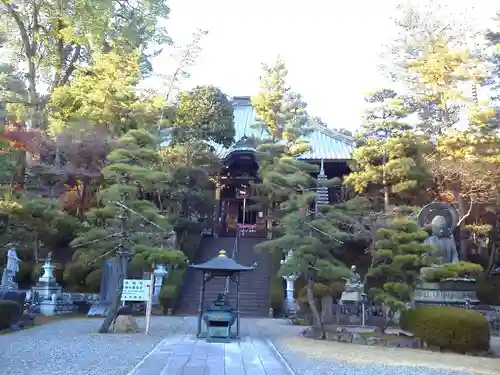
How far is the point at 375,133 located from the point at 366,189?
9.46 feet

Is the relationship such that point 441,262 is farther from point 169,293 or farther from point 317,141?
point 317,141

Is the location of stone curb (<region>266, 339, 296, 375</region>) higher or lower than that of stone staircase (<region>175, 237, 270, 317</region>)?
lower

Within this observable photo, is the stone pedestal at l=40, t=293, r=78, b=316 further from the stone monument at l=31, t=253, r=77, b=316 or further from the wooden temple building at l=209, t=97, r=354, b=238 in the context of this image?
the wooden temple building at l=209, t=97, r=354, b=238

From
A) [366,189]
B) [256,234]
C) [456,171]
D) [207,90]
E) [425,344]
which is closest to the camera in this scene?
[425,344]

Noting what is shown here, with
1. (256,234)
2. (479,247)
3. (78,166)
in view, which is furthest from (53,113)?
(479,247)

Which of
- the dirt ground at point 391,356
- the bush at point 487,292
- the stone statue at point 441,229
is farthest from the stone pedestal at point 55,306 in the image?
the bush at point 487,292

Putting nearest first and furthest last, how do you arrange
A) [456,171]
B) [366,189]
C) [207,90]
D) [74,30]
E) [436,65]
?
[74,30] < [456,171] < [436,65] < [366,189] < [207,90]

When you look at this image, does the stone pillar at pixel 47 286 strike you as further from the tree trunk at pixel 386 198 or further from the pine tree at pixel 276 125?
the tree trunk at pixel 386 198

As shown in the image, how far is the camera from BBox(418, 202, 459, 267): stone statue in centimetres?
1436

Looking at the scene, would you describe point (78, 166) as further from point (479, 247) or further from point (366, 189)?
point (479, 247)

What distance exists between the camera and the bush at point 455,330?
11.3 m

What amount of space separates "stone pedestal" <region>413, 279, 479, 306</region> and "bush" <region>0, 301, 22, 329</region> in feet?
36.5

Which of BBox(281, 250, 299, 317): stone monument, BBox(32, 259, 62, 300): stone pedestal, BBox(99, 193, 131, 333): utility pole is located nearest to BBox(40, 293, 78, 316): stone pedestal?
BBox(32, 259, 62, 300): stone pedestal

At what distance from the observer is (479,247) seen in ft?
78.6
